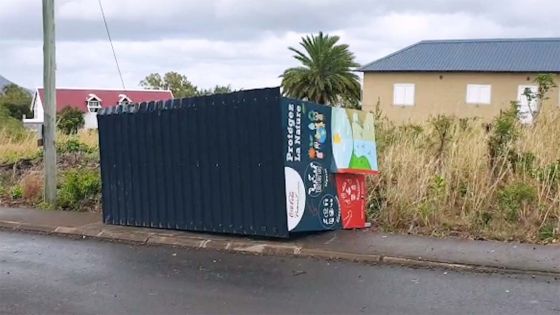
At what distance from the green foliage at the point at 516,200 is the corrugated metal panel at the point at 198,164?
9.87 feet

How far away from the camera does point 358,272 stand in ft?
23.2

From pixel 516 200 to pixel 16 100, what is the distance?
98.1 meters

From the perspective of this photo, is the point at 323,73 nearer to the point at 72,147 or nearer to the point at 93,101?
the point at 93,101

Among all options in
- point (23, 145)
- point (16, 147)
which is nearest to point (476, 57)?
point (23, 145)

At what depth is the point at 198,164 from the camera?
29.9ft

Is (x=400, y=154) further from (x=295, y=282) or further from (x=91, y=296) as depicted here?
(x=91, y=296)

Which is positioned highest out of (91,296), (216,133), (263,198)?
(216,133)

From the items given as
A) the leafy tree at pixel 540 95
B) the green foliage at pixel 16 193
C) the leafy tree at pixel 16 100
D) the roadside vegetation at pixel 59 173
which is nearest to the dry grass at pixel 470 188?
the leafy tree at pixel 540 95

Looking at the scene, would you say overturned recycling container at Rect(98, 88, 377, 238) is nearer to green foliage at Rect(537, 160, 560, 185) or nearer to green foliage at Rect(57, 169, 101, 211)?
green foliage at Rect(57, 169, 101, 211)

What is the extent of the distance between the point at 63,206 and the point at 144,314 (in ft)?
22.5

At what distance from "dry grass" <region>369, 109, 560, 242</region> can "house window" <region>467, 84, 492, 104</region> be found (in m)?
45.5

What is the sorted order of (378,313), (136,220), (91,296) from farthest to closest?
(136,220)
(91,296)
(378,313)

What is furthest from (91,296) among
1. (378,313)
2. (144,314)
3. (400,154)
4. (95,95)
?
(95,95)

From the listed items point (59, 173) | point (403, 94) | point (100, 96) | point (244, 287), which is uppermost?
point (100, 96)
